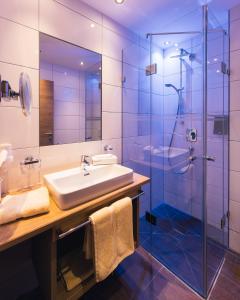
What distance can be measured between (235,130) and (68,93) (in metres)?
1.61

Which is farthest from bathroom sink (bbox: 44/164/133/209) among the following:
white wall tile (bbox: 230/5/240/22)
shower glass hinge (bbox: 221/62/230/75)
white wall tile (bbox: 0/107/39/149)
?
white wall tile (bbox: 230/5/240/22)

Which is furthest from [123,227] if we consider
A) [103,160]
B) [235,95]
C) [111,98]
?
[235,95]

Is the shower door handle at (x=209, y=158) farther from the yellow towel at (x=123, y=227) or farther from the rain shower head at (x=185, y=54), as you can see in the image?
the rain shower head at (x=185, y=54)

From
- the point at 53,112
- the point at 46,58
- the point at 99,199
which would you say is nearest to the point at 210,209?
the point at 99,199

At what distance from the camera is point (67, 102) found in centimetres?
154

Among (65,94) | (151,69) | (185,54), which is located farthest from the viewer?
(151,69)

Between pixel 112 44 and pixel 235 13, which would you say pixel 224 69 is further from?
pixel 112 44

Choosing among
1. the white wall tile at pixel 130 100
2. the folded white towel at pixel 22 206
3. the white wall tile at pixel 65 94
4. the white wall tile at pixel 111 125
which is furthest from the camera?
the white wall tile at pixel 130 100

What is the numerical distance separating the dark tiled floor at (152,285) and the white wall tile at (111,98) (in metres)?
1.52

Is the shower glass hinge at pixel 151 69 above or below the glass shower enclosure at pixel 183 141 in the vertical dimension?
above

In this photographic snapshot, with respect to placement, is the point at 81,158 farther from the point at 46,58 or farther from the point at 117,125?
the point at 46,58

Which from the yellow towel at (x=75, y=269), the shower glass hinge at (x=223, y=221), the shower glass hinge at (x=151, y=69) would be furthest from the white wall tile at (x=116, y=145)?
the shower glass hinge at (x=223, y=221)

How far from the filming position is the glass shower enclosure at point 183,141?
1.49 meters

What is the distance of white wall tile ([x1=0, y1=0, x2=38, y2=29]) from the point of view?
1138 mm
